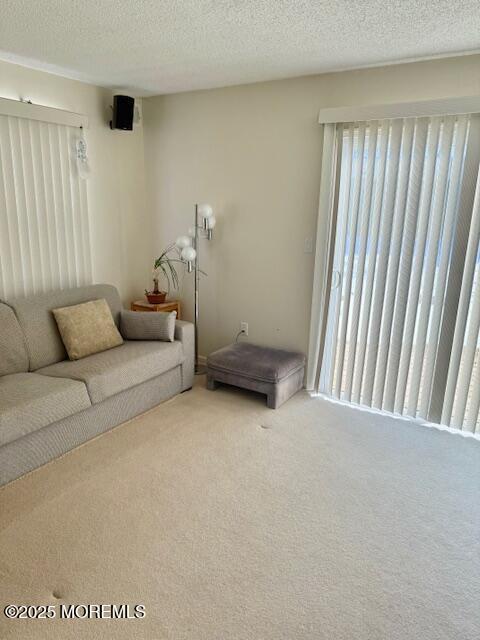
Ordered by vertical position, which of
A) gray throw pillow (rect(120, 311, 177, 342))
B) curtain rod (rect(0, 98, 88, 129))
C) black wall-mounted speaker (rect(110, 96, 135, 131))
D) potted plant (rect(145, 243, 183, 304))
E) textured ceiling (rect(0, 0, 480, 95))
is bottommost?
gray throw pillow (rect(120, 311, 177, 342))

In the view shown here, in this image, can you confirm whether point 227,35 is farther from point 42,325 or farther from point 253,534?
point 253,534

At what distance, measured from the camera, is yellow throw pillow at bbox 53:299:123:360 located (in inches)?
131

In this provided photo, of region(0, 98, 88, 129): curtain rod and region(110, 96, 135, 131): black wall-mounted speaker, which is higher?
region(110, 96, 135, 131): black wall-mounted speaker

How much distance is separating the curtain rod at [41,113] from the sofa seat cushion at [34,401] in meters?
1.91

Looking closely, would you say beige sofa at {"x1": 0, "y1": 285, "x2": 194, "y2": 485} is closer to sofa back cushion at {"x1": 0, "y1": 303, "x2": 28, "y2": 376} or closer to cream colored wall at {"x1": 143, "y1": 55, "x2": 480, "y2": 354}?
sofa back cushion at {"x1": 0, "y1": 303, "x2": 28, "y2": 376}

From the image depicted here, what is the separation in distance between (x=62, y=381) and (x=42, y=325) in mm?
633

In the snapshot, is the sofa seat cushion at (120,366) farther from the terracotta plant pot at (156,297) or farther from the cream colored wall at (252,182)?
the cream colored wall at (252,182)

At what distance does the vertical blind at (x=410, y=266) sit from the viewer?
305 cm

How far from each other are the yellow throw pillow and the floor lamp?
35.5 inches

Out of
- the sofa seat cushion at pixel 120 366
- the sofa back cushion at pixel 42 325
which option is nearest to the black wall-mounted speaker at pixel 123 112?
the sofa back cushion at pixel 42 325

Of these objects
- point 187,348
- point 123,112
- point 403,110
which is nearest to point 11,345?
point 187,348

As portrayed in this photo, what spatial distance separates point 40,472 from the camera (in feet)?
8.77

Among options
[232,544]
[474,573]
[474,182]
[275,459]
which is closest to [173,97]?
[474,182]

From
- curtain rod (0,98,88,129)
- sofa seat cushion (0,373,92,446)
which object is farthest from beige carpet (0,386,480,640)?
curtain rod (0,98,88,129)
